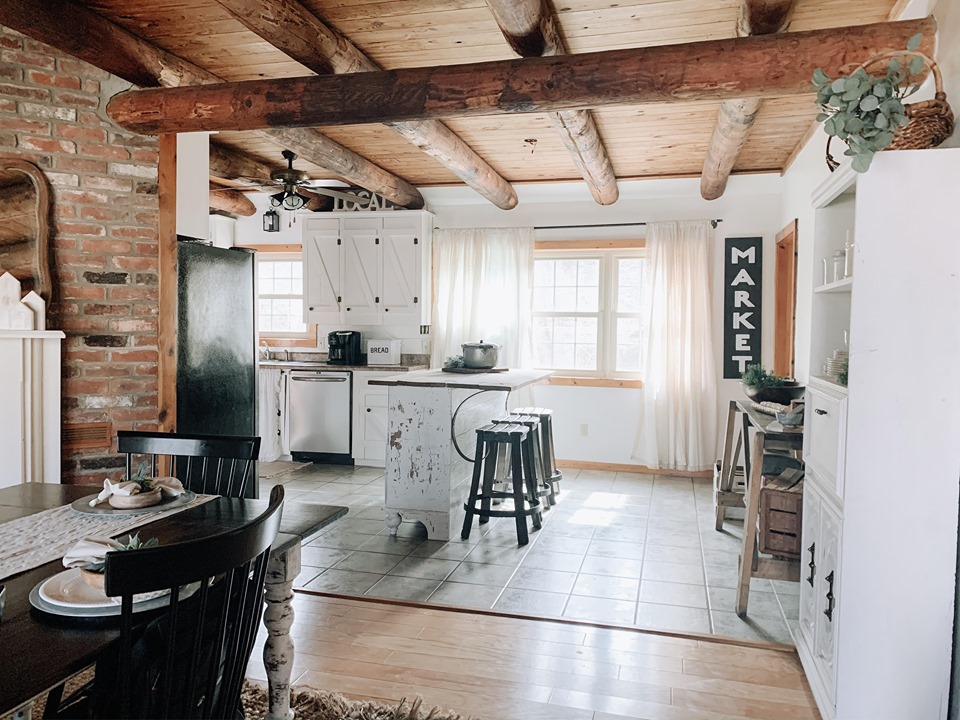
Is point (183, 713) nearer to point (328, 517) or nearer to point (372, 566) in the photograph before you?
point (328, 517)

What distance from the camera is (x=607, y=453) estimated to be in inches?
248

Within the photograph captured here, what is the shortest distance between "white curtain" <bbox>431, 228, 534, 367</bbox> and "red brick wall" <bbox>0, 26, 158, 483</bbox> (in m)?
3.36

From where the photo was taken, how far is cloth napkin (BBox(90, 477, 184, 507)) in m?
1.87

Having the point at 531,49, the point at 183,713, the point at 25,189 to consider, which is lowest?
the point at 183,713

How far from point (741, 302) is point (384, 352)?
3.21 m

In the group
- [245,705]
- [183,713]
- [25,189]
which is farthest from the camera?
[25,189]

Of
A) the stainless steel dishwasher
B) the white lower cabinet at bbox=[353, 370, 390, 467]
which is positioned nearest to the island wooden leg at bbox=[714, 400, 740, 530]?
the white lower cabinet at bbox=[353, 370, 390, 467]

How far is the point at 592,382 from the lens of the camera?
629 cm

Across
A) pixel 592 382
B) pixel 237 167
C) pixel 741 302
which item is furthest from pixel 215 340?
pixel 741 302

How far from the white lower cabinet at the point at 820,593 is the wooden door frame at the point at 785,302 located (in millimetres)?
2681

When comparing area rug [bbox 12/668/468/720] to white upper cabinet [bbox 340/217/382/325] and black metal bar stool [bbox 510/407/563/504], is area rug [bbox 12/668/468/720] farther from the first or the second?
white upper cabinet [bbox 340/217/382/325]

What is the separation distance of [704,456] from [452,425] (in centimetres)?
278

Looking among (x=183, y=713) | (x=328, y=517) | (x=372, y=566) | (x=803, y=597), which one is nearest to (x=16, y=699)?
(x=183, y=713)

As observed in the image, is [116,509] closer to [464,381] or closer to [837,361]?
[837,361]
